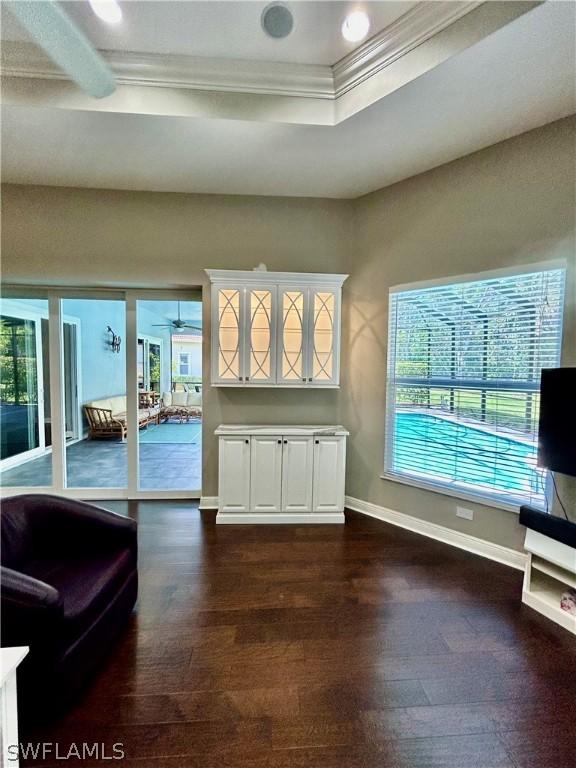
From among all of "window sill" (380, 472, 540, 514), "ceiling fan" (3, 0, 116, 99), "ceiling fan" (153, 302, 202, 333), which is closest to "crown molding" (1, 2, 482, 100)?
"ceiling fan" (3, 0, 116, 99)

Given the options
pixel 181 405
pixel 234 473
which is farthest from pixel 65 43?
pixel 234 473

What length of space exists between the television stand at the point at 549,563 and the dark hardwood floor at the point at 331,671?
0.09m

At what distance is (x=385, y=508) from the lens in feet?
11.7

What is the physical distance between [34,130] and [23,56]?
0.45m

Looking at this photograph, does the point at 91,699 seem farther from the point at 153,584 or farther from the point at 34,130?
the point at 34,130

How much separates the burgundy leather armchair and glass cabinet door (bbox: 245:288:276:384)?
71.0 inches

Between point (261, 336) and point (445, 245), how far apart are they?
6.32ft

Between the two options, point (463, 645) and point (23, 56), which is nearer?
point (463, 645)

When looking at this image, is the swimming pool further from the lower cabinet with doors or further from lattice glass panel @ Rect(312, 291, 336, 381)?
lattice glass panel @ Rect(312, 291, 336, 381)

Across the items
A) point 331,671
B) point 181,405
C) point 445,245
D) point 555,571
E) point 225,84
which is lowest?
point 331,671

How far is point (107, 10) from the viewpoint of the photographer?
6.47ft

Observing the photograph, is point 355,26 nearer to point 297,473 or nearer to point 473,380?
point 473,380

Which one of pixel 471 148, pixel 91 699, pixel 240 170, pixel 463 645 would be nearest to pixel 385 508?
pixel 463 645

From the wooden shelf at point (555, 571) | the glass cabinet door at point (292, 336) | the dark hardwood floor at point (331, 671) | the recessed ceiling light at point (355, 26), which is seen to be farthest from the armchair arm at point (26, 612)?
the recessed ceiling light at point (355, 26)
